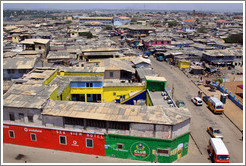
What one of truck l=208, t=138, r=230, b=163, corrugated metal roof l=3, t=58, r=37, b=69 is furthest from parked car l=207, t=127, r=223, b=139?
corrugated metal roof l=3, t=58, r=37, b=69

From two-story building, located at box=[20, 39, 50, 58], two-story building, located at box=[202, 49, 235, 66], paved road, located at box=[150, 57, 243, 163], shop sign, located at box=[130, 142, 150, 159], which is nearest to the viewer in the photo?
shop sign, located at box=[130, 142, 150, 159]

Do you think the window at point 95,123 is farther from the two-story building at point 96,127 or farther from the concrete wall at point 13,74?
the concrete wall at point 13,74

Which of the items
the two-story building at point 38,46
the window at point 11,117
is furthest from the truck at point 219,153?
the two-story building at point 38,46

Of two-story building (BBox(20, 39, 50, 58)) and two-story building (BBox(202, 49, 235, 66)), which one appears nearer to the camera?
two-story building (BBox(20, 39, 50, 58))

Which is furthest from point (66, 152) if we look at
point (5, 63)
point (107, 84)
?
point (5, 63)

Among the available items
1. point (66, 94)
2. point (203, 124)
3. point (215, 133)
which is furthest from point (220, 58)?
point (66, 94)

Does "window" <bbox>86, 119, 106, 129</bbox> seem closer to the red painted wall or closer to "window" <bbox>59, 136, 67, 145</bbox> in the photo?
the red painted wall
